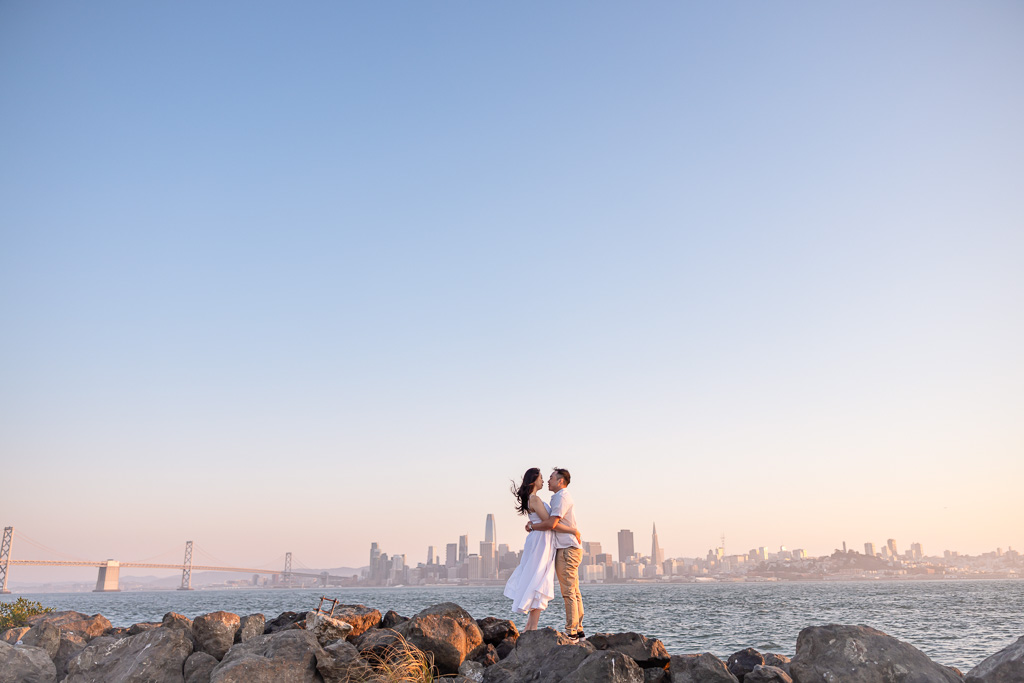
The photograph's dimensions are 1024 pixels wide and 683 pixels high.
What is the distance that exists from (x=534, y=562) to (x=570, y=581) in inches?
18.6

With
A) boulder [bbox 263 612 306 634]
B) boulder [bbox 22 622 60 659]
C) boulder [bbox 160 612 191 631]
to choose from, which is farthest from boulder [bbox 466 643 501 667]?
boulder [bbox 22 622 60 659]

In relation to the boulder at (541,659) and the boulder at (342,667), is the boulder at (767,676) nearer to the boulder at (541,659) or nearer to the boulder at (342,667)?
the boulder at (541,659)

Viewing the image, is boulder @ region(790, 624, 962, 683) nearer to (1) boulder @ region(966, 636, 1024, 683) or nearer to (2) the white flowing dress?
(1) boulder @ region(966, 636, 1024, 683)

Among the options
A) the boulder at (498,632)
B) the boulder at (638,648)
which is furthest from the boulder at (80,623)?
the boulder at (638,648)

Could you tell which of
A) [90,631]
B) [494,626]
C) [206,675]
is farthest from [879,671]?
[90,631]

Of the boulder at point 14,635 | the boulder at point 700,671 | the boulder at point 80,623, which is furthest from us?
the boulder at point 80,623

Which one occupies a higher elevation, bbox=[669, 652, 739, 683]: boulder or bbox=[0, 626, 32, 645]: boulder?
bbox=[669, 652, 739, 683]: boulder

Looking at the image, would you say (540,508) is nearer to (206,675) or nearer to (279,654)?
(279,654)

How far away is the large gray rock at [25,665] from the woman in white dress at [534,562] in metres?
6.78

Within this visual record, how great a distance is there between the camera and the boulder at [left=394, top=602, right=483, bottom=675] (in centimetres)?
780

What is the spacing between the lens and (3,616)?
15.8 meters

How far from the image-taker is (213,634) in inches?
349

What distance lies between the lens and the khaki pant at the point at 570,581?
323 inches

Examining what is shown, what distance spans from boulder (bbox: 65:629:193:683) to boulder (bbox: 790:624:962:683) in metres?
7.00
